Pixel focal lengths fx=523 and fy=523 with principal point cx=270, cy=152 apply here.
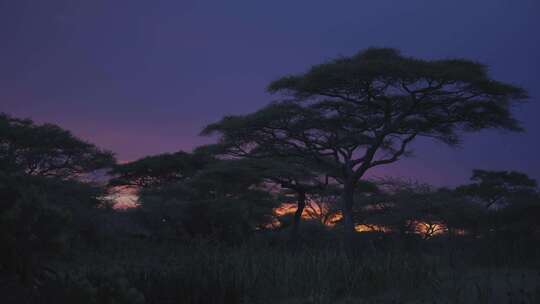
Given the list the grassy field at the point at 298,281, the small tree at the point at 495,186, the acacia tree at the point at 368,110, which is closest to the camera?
the grassy field at the point at 298,281

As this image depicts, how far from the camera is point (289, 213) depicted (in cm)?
3506

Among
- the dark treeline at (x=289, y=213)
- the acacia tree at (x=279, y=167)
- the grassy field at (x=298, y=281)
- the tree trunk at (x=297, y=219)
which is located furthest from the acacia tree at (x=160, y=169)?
the grassy field at (x=298, y=281)

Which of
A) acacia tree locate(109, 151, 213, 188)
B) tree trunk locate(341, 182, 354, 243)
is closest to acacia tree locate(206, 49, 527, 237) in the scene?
tree trunk locate(341, 182, 354, 243)

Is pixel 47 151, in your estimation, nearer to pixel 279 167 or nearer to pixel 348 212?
pixel 279 167

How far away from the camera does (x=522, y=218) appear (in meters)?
14.2

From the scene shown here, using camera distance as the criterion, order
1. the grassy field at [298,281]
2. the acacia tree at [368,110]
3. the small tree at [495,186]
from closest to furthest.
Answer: the grassy field at [298,281] < the acacia tree at [368,110] < the small tree at [495,186]

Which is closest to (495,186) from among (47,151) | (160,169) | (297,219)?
(297,219)

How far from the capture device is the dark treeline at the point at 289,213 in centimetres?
617

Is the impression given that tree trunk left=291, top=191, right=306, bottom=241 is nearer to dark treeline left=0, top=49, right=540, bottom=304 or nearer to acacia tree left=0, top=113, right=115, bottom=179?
dark treeline left=0, top=49, right=540, bottom=304

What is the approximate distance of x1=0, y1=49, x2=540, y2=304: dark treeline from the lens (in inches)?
243

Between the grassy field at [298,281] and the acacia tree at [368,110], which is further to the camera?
the acacia tree at [368,110]

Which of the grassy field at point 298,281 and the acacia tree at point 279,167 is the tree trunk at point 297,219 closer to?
the acacia tree at point 279,167

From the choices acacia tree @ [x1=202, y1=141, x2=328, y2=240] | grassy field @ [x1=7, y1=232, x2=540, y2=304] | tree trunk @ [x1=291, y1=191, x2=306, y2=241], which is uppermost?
acacia tree @ [x1=202, y1=141, x2=328, y2=240]

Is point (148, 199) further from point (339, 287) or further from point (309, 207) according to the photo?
point (309, 207)
